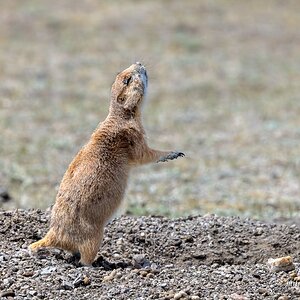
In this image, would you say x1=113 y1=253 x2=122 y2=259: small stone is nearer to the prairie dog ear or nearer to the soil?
the soil

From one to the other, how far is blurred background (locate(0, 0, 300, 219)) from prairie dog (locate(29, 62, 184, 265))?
1.45 ft

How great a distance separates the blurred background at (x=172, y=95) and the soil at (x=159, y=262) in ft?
2.15

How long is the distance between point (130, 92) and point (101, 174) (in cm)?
80

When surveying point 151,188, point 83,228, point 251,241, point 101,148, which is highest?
point 101,148

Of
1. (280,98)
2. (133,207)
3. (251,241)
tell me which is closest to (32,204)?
(133,207)

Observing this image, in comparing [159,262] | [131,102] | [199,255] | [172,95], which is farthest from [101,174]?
[172,95]

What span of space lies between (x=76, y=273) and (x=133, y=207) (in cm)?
409

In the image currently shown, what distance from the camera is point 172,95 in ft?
63.0

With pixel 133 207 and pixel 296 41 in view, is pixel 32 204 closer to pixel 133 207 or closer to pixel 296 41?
pixel 133 207

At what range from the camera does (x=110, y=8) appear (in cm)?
2916

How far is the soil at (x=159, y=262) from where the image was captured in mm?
5016

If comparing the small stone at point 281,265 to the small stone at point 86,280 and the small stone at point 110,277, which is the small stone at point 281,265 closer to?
the small stone at point 110,277

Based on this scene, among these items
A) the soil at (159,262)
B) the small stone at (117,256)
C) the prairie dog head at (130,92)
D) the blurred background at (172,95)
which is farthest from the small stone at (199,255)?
the prairie dog head at (130,92)

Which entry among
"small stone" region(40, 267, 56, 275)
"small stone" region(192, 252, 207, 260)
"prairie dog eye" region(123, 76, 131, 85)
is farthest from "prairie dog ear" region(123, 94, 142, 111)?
"small stone" region(40, 267, 56, 275)
